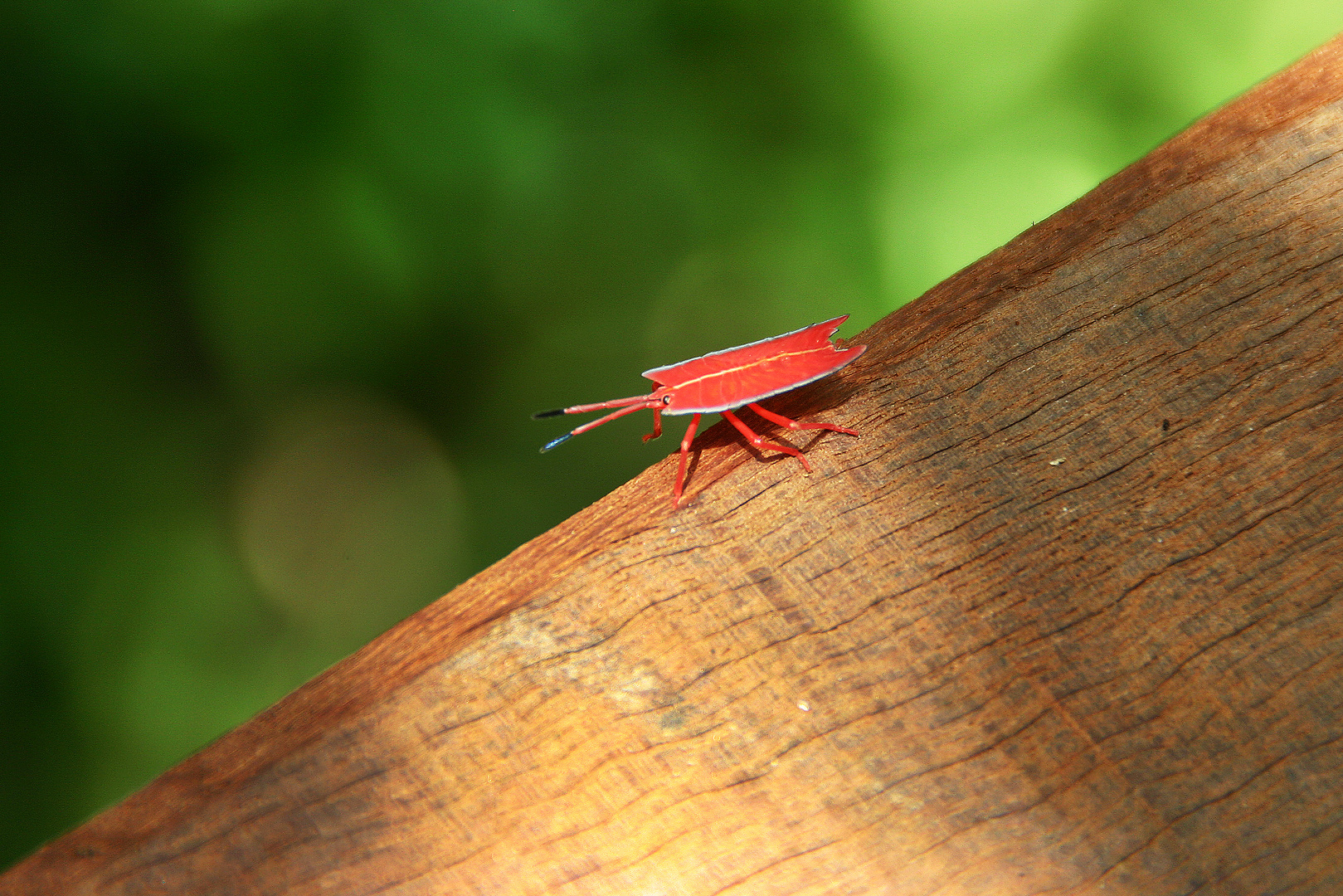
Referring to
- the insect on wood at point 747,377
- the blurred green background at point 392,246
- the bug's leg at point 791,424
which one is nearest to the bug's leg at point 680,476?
the insect on wood at point 747,377

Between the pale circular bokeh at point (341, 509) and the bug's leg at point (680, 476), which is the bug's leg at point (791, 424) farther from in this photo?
the pale circular bokeh at point (341, 509)

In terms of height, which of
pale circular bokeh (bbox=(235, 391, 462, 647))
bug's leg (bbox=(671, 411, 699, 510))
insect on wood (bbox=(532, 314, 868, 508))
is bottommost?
bug's leg (bbox=(671, 411, 699, 510))

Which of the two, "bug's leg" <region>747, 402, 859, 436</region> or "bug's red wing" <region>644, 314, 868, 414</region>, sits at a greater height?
"bug's red wing" <region>644, 314, 868, 414</region>

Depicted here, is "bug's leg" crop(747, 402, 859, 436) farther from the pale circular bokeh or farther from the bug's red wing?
the pale circular bokeh

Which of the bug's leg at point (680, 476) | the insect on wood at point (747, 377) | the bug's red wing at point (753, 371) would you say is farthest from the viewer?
the bug's red wing at point (753, 371)

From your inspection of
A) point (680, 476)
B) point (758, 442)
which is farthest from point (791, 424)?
point (680, 476)

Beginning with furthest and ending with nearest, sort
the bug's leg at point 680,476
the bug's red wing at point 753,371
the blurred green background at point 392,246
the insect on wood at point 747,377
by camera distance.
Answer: the blurred green background at point 392,246, the bug's red wing at point 753,371, the insect on wood at point 747,377, the bug's leg at point 680,476

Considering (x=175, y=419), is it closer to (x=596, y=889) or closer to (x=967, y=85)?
(x=596, y=889)

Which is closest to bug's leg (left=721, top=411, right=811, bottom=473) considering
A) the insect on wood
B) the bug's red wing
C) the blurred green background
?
the insect on wood
